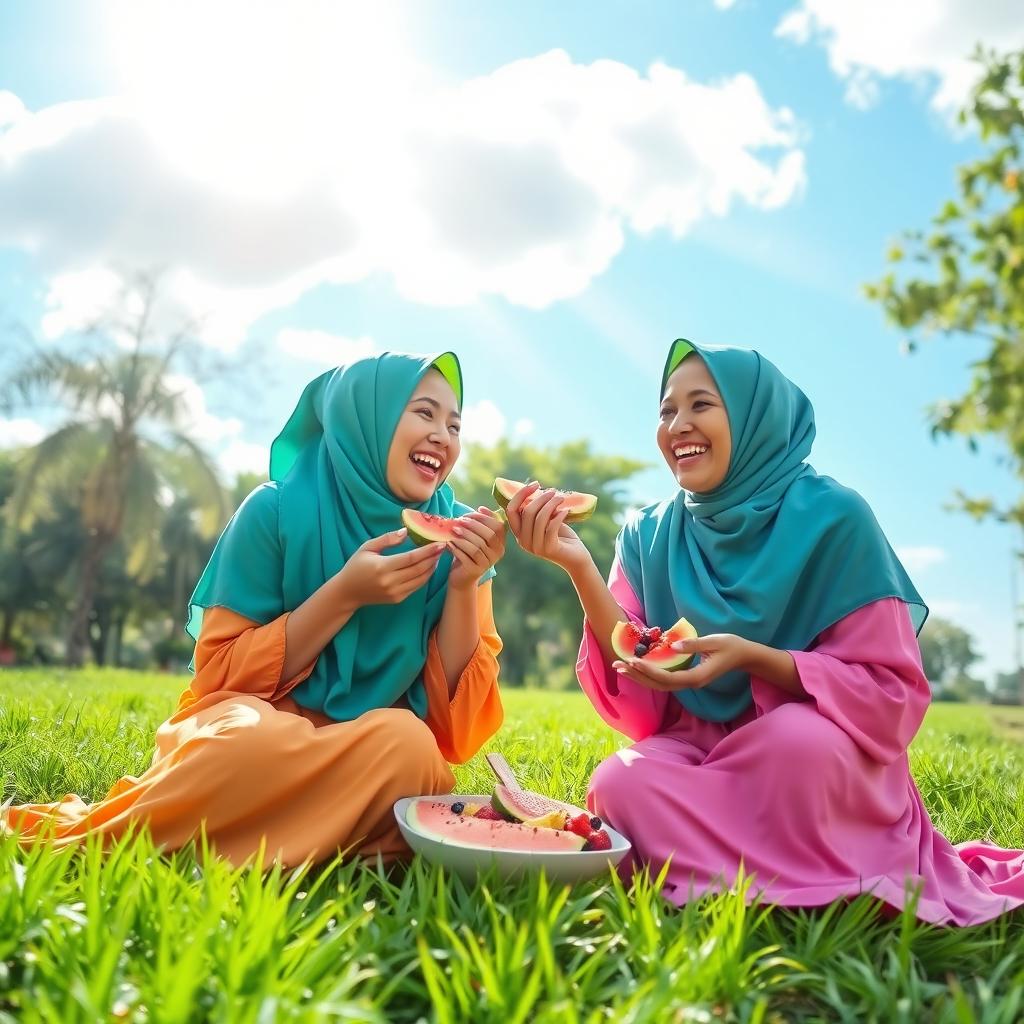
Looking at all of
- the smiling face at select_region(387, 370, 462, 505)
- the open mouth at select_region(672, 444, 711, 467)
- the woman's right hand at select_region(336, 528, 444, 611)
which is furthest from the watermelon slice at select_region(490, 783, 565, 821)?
the open mouth at select_region(672, 444, 711, 467)

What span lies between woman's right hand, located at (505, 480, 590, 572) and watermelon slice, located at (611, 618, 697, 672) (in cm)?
27

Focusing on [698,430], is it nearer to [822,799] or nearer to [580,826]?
[822,799]

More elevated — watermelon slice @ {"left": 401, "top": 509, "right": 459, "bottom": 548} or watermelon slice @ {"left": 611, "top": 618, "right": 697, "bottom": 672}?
watermelon slice @ {"left": 401, "top": 509, "right": 459, "bottom": 548}

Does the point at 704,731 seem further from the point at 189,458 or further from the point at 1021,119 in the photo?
the point at 189,458

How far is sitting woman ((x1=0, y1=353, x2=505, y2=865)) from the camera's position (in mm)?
2836

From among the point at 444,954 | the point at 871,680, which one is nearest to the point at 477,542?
the point at 871,680

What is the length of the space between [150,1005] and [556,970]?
0.77 m

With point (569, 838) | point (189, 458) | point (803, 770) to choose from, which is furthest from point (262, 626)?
point (189, 458)

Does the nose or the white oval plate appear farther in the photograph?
the nose

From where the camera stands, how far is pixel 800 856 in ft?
8.98

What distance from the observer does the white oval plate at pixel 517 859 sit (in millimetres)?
2439

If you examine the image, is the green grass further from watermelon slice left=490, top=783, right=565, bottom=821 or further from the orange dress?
watermelon slice left=490, top=783, right=565, bottom=821

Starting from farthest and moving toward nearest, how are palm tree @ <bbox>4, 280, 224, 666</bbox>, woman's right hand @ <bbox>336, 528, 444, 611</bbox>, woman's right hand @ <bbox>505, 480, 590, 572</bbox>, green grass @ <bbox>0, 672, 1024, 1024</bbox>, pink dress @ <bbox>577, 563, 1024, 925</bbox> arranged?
palm tree @ <bbox>4, 280, 224, 666</bbox>, woman's right hand @ <bbox>505, 480, 590, 572</bbox>, woman's right hand @ <bbox>336, 528, 444, 611</bbox>, pink dress @ <bbox>577, 563, 1024, 925</bbox>, green grass @ <bbox>0, 672, 1024, 1024</bbox>

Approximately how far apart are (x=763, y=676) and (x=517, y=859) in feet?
3.15
